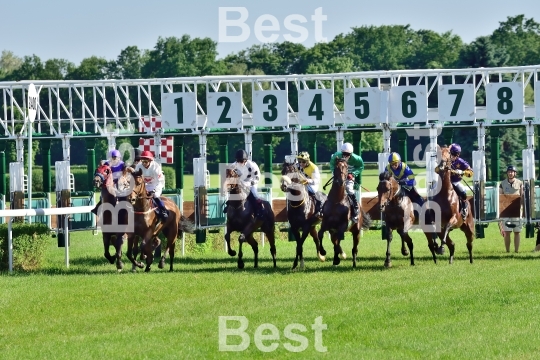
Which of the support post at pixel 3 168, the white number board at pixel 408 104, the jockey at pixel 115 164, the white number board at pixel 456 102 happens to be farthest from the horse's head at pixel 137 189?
the support post at pixel 3 168

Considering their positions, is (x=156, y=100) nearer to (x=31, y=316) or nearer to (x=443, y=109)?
(x=443, y=109)

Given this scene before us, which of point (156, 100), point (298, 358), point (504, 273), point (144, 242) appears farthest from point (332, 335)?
point (156, 100)

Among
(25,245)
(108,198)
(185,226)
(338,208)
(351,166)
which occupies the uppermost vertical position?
(351,166)

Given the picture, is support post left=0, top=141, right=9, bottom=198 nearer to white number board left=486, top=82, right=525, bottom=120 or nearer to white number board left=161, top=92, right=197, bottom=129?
white number board left=161, top=92, right=197, bottom=129

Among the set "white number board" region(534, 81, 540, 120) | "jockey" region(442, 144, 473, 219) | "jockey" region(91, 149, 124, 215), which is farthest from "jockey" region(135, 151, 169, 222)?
"white number board" region(534, 81, 540, 120)

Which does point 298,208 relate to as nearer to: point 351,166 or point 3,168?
point 351,166

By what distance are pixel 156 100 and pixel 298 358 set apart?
5019 centimetres

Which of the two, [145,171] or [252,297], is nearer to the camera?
[252,297]

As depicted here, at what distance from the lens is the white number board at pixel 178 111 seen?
66.8 ft

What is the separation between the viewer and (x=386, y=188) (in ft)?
52.0

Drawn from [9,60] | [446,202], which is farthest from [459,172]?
[9,60]

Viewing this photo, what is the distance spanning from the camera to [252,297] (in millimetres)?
12945

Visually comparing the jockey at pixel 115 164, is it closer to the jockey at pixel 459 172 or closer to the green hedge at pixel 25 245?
the green hedge at pixel 25 245

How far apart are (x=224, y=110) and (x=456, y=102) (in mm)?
Answer: 4011
